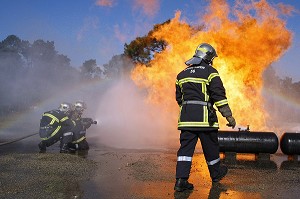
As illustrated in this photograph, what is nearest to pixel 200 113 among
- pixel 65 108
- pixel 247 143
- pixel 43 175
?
pixel 43 175

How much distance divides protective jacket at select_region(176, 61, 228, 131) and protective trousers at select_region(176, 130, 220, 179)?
0.42ft

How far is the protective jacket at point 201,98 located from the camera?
5.15m

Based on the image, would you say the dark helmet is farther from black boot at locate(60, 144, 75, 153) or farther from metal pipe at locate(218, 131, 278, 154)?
black boot at locate(60, 144, 75, 153)

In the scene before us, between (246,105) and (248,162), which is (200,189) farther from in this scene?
(246,105)

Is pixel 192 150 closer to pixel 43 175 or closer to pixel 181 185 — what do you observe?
pixel 181 185

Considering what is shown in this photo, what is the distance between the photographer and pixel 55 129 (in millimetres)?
9195

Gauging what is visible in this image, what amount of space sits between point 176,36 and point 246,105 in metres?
4.95

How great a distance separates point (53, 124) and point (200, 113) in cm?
522

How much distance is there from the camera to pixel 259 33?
14.3 metres

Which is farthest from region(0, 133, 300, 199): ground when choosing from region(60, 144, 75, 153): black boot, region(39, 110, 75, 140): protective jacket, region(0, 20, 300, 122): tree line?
region(0, 20, 300, 122): tree line

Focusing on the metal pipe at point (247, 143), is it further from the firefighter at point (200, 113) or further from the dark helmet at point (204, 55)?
the dark helmet at point (204, 55)

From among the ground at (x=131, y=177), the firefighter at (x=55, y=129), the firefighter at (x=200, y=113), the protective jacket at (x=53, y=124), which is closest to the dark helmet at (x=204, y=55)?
the firefighter at (x=200, y=113)

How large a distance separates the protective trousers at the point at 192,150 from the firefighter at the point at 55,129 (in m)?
4.63

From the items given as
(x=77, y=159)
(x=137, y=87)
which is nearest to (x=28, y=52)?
(x=137, y=87)
